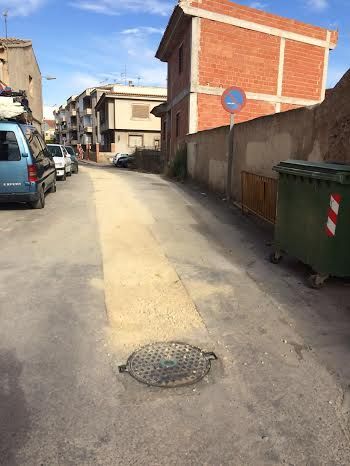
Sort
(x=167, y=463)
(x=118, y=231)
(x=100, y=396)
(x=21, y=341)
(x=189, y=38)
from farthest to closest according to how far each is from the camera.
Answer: (x=189, y=38), (x=118, y=231), (x=21, y=341), (x=100, y=396), (x=167, y=463)

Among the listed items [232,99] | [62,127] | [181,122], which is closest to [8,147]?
[232,99]

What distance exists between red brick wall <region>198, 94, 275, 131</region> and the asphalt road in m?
14.3

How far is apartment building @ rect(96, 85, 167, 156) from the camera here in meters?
44.5

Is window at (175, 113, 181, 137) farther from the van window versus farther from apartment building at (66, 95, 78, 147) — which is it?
apartment building at (66, 95, 78, 147)

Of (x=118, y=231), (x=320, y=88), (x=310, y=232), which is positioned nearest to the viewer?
(x=310, y=232)

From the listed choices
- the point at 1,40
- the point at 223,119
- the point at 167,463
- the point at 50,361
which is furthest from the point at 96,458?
the point at 1,40

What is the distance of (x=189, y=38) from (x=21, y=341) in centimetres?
1878

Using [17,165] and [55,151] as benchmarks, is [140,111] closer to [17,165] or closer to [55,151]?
[55,151]

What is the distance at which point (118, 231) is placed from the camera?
7.36 m

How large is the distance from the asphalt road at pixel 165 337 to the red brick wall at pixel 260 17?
53.6ft

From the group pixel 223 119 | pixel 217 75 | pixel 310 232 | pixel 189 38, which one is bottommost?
pixel 310 232

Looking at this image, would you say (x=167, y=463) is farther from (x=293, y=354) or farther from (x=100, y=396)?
(x=293, y=354)

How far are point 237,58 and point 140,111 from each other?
89.6ft

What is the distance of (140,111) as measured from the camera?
4538 cm
